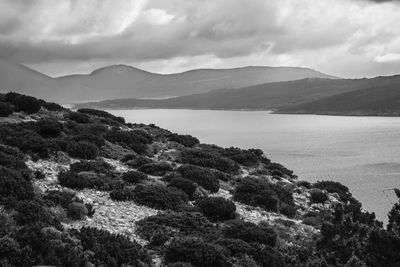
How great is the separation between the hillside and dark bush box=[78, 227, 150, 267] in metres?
0.03

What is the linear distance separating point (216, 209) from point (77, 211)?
258 inches

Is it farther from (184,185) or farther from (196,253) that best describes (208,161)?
(196,253)

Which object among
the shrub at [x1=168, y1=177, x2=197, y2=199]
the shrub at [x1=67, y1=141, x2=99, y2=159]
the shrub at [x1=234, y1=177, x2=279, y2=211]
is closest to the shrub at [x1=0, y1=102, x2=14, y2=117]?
the shrub at [x1=67, y1=141, x2=99, y2=159]

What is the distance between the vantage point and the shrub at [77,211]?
52.8 feet

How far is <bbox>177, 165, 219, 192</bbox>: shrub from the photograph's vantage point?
24875 millimetres

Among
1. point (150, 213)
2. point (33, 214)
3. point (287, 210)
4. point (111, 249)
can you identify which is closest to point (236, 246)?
point (150, 213)

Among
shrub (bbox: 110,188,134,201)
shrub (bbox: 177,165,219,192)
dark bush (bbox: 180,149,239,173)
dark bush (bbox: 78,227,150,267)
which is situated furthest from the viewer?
dark bush (bbox: 180,149,239,173)

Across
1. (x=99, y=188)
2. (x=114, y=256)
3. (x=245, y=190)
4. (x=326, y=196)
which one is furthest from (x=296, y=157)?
(x=114, y=256)

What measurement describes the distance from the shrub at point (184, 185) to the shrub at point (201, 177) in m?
1.79

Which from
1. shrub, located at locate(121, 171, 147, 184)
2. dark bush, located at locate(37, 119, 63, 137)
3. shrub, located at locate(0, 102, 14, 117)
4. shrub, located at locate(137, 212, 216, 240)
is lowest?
shrub, located at locate(137, 212, 216, 240)

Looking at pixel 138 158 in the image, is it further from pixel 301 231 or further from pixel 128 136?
pixel 301 231

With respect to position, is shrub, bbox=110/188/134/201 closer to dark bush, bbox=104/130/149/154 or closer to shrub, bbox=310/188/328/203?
dark bush, bbox=104/130/149/154

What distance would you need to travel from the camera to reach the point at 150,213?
61.8ft

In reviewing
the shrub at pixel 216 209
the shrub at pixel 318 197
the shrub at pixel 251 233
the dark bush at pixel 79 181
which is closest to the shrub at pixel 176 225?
the shrub at pixel 251 233
